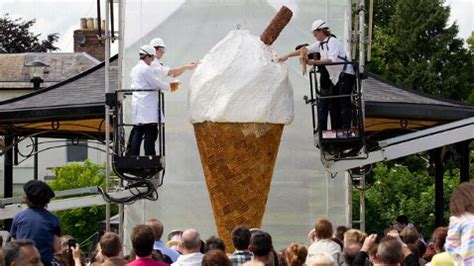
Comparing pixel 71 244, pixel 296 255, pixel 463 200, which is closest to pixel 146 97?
pixel 71 244

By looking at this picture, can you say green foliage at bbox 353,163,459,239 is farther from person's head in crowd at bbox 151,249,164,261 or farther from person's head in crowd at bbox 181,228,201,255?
person's head in crowd at bbox 181,228,201,255

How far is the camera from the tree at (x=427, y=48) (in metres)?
60.7

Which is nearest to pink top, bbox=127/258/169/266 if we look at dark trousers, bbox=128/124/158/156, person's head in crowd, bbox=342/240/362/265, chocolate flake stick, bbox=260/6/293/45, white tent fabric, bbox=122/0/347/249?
person's head in crowd, bbox=342/240/362/265

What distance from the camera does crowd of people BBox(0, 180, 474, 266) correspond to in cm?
1020

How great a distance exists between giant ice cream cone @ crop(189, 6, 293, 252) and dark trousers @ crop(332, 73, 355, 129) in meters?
0.53

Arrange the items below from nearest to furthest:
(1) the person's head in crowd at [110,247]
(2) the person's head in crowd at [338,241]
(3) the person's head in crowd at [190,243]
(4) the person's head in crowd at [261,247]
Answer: (1) the person's head in crowd at [110,247], (4) the person's head in crowd at [261,247], (3) the person's head in crowd at [190,243], (2) the person's head in crowd at [338,241]

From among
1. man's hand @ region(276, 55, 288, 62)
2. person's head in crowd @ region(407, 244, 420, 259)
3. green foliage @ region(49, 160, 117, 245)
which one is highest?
man's hand @ region(276, 55, 288, 62)

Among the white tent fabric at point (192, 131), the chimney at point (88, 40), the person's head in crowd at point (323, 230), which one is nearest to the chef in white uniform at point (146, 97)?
the white tent fabric at point (192, 131)

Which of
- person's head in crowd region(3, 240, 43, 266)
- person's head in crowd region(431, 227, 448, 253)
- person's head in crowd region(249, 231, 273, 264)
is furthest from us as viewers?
person's head in crowd region(431, 227, 448, 253)

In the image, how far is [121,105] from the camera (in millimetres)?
16297

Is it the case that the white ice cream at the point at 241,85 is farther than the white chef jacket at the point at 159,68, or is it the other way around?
the white chef jacket at the point at 159,68

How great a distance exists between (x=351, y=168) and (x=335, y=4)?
2323 mm

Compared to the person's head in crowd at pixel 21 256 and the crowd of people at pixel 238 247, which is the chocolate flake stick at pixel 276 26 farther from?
the person's head in crowd at pixel 21 256

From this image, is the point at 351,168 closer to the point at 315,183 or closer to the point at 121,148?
the point at 315,183
